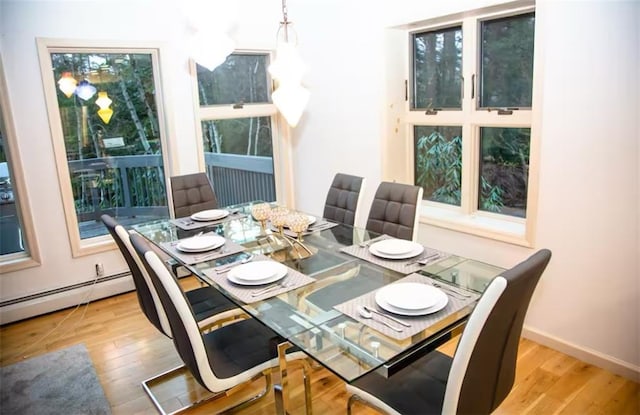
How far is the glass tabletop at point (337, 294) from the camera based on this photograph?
149 cm

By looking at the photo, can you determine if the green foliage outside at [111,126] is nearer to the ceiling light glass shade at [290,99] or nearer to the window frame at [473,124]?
the ceiling light glass shade at [290,99]

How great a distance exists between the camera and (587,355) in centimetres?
255

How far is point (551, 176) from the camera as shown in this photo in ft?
8.40

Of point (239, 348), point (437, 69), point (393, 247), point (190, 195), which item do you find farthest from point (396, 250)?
point (190, 195)

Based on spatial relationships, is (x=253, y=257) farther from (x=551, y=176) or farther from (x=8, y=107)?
(x=8, y=107)

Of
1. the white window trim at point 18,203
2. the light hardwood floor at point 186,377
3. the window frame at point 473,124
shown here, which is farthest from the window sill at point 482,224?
the white window trim at point 18,203

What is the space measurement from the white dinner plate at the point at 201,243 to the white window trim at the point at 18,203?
1.58 metres

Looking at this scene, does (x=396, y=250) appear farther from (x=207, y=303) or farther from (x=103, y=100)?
(x=103, y=100)

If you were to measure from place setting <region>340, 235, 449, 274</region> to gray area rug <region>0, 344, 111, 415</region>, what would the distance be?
159cm

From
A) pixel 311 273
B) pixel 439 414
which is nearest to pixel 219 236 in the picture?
pixel 311 273

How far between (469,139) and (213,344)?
2192 mm

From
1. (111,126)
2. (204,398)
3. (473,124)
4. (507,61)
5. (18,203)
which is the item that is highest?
(507,61)

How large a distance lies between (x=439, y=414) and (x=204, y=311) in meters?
1.37

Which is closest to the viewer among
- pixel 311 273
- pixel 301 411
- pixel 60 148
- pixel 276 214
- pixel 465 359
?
pixel 465 359
